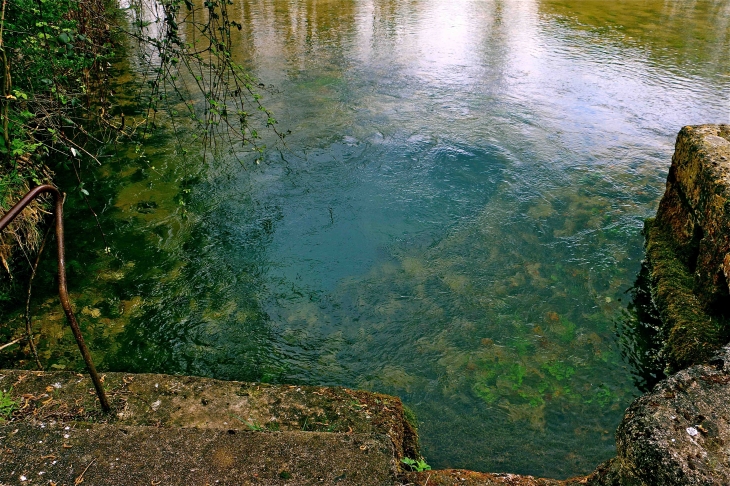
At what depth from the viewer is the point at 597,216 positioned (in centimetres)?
499

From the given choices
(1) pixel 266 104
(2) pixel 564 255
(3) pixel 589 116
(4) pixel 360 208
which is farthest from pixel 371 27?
(2) pixel 564 255

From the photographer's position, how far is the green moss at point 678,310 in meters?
3.20

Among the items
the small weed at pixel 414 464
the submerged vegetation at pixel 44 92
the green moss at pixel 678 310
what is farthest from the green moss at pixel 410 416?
the submerged vegetation at pixel 44 92

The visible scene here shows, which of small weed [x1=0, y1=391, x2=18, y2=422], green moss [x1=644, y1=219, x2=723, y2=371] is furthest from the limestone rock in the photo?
small weed [x1=0, y1=391, x2=18, y2=422]

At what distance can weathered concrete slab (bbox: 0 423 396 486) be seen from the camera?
6.52ft

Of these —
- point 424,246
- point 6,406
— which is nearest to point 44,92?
point 6,406

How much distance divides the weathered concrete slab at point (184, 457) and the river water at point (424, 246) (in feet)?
3.42

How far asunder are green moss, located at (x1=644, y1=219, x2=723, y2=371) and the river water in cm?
28

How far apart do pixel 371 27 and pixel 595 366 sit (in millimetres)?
8505

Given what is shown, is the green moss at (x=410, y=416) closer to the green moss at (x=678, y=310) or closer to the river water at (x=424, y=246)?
the river water at (x=424, y=246)

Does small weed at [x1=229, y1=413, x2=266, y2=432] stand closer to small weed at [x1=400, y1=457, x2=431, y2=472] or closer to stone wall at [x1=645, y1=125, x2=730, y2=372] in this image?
small weed at [x1=400, y1=457, x2=431, y2=472]

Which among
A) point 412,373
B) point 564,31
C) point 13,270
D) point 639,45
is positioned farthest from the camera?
point 564,31

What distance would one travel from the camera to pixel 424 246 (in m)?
4.64

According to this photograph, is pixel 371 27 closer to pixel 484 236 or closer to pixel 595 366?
pixel 484 236
